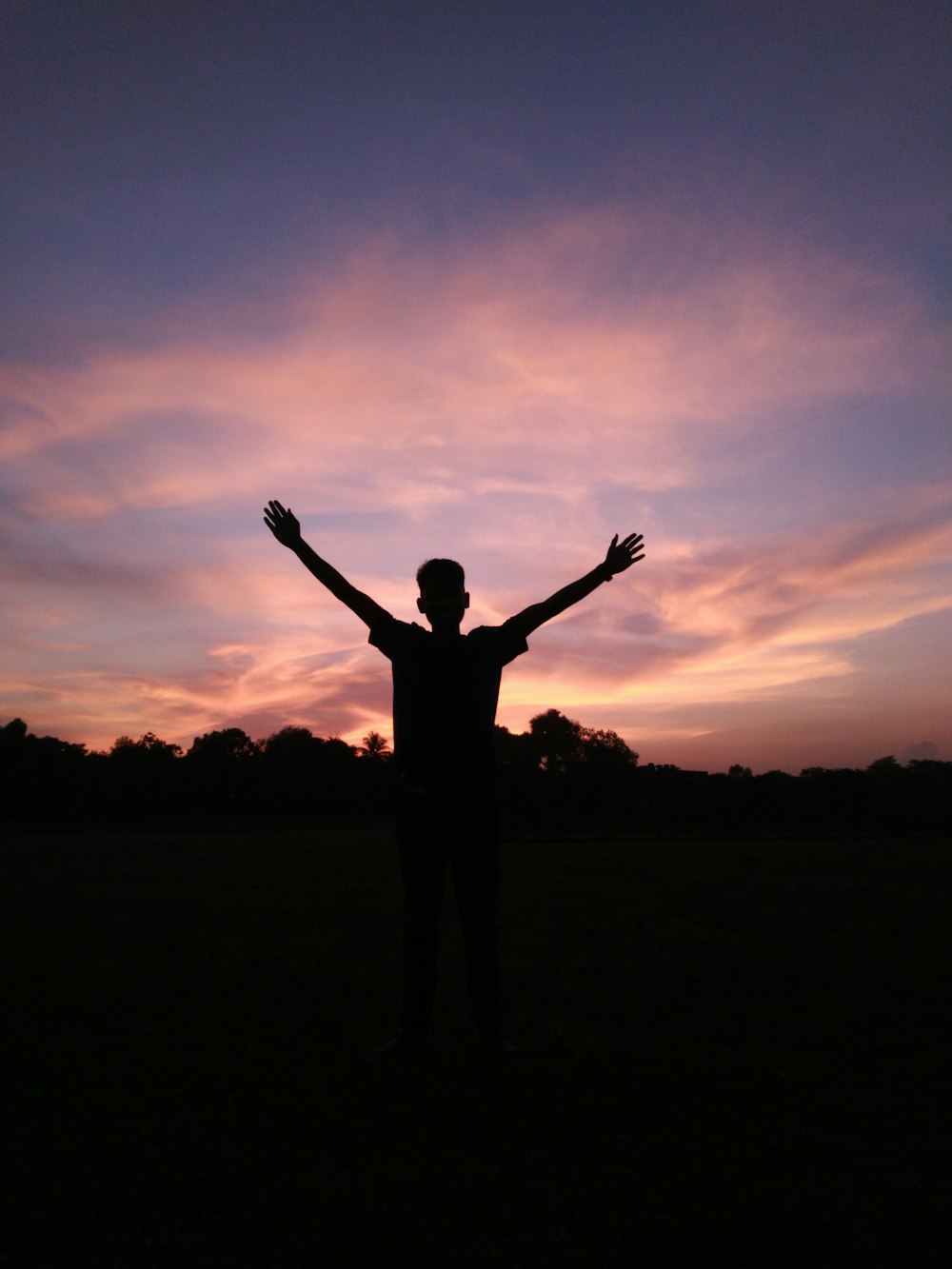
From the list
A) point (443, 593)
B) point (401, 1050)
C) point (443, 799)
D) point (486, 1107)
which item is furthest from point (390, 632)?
point (486, 1107)

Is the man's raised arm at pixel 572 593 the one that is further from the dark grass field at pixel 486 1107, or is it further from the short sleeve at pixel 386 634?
the dark grass field at pixel 486 1107

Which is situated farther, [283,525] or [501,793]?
[501,793]

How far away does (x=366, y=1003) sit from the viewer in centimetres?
487

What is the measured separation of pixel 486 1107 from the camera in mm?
3143

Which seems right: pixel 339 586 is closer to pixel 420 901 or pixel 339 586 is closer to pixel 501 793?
pixel 420 901

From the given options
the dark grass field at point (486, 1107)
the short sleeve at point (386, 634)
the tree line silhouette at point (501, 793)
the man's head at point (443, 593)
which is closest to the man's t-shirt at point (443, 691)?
the short sleeve at point (386, 634)

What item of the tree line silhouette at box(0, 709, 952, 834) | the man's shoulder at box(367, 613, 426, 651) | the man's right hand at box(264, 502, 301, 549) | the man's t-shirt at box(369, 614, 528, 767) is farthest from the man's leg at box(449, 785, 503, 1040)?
the tree line silhouette at box(0, 709, 952, 834)

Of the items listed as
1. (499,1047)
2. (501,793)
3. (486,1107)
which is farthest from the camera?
(501,793)

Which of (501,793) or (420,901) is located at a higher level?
(501,793)

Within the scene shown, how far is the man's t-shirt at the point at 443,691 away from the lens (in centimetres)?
398

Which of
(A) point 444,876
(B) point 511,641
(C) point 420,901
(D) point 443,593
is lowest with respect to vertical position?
(C) point 420,901

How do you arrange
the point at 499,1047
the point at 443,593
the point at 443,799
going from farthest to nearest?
the point at 443,593 → the point at 443,799 → the point at 499,1047

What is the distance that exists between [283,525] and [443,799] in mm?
1760

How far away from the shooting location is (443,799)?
3934 mm
